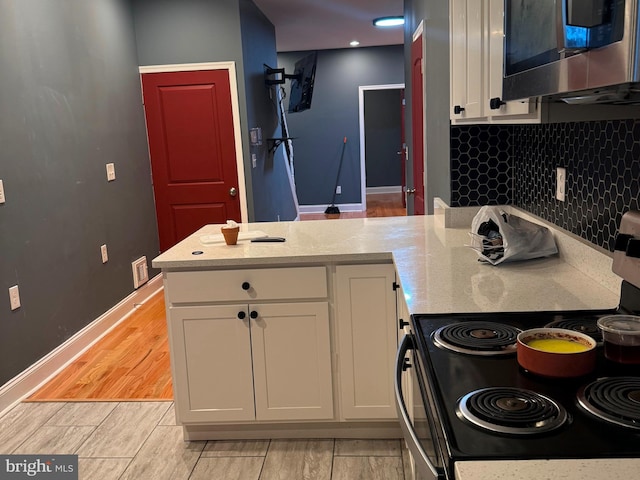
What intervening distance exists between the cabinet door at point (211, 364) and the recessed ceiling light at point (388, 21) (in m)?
5.25

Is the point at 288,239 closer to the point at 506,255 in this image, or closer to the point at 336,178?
the point at 506,255

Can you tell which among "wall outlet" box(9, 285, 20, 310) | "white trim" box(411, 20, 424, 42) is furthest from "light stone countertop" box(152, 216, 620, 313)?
"white trim" box(411, 20, 424, 42)

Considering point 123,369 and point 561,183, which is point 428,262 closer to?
point 561,183

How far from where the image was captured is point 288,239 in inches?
102

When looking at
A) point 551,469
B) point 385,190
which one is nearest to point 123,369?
point 551,469

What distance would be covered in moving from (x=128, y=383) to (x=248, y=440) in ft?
3.38

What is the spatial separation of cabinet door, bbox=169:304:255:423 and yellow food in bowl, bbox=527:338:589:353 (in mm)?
1386

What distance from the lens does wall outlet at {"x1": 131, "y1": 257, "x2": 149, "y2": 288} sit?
4684mm

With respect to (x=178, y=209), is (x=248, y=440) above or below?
below

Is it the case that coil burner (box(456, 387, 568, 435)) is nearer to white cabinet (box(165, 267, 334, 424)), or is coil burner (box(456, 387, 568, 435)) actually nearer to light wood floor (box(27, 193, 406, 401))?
white cabinet (box(165, 267, 334, 424))

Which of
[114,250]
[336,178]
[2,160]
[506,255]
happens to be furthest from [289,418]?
[336,178]

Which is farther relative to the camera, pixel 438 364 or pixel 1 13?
pixel 1 13

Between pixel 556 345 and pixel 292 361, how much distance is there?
4.52 ft

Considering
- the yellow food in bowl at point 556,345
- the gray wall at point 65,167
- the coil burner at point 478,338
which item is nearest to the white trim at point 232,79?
the gray wall at point 65,167
